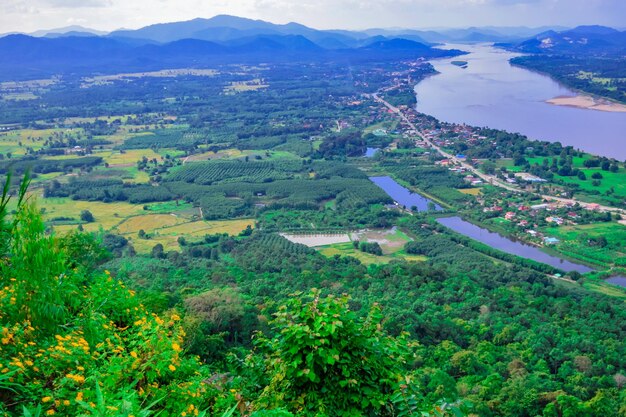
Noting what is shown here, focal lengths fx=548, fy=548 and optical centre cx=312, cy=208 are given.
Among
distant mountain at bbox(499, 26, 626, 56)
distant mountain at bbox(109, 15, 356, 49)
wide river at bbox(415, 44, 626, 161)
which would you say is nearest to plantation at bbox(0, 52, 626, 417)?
wide river at bbox(415, 44, 626, 161)

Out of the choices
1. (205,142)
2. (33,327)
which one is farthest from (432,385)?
(205,142)

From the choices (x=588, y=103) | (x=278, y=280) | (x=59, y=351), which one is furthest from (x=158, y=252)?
(x=588, y=103)

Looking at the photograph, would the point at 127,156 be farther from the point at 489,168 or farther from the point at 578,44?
the point at 578,44

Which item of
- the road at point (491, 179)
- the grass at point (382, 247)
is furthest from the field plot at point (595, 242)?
the grass at point (382, 247)

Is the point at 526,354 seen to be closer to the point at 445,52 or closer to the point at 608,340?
the point at 608,340

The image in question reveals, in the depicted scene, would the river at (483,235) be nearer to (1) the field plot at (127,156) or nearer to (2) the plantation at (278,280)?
(2) the plantation at (278,280)
